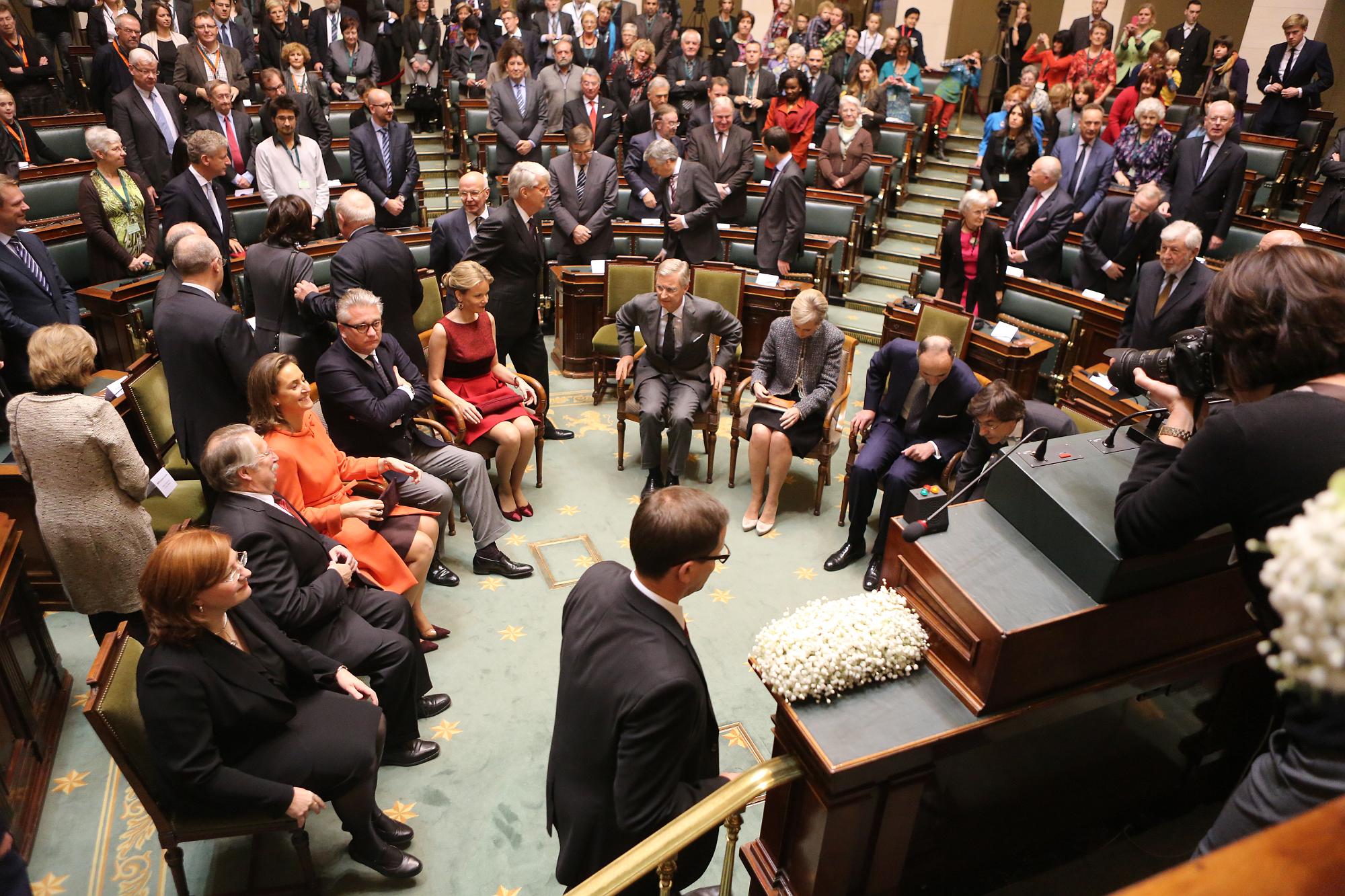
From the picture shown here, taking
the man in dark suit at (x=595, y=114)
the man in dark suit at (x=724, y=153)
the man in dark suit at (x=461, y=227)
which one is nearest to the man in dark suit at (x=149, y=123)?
the man in dark suit at (x=461, y=227)

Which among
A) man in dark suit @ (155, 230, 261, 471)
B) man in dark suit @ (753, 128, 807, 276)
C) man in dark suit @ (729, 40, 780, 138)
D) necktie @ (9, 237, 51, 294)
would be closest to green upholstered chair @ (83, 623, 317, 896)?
man in dark suit @ (155, 230, 261, 471)

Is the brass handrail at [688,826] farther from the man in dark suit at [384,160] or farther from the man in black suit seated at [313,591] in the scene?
the man in dark suit at [384,160]

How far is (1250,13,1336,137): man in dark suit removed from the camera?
817cm

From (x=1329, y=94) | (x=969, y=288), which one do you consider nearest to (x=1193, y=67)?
(x=1329, y=94)

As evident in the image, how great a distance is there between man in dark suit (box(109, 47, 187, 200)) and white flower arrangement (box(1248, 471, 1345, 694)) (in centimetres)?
702

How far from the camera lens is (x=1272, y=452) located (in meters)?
1.45

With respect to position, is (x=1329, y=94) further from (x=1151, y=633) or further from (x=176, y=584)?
(x=176, y=584)

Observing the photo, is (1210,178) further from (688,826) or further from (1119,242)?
(688,826)

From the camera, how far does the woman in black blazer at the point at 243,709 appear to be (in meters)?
2.29

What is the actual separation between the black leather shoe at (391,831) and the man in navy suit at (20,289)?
10.5 feet

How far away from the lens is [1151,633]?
78.7 inches

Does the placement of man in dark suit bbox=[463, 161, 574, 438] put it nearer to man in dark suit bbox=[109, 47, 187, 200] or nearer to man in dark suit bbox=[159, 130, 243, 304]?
man in dark suit bbox=[159, 130, 243, 304]

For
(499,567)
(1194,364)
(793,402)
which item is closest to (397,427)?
(499,567)

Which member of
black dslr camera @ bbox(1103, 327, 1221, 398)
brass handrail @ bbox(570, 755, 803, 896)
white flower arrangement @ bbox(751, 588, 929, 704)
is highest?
black dslr camera @ bbox(1103, 327, 1221, 398)
